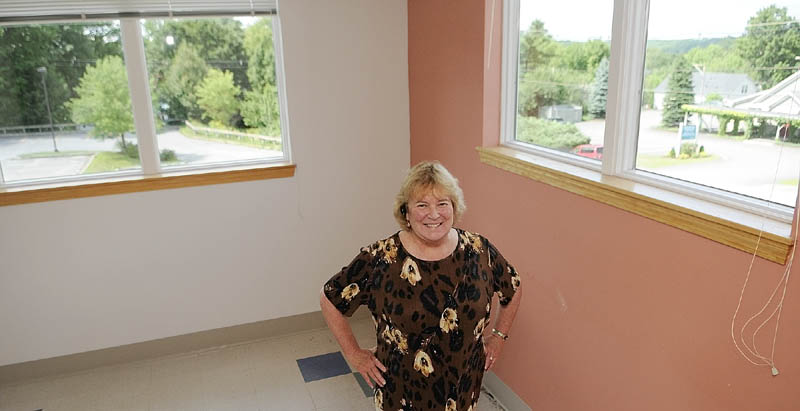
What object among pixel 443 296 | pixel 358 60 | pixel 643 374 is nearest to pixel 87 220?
pixel 358 60

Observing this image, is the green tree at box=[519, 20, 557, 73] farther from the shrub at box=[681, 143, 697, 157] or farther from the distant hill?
the shrub at box=[681, 143, 697, 157]

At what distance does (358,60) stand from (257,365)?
1.85m

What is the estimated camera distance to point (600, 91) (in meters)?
2.18

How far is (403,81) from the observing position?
355 cm

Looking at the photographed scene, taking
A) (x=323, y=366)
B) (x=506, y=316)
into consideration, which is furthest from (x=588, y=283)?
(x=323, y=366)

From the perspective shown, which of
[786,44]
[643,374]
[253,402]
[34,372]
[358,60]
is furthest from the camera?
[358,60]

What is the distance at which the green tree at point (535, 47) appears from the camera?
2.45 metres

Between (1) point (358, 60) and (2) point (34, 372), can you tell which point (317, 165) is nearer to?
(1) point (358, 60)

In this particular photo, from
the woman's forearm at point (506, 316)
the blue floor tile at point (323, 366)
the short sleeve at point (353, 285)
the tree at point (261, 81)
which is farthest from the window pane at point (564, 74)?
the blue floor tile at point (323, 366)

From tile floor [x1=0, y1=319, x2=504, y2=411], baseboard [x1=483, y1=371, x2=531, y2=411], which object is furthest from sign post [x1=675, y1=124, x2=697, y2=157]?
tile floor [x1=0, y1=319, x2=504, y2=411]

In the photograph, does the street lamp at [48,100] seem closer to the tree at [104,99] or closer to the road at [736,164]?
the tree at [104,99]

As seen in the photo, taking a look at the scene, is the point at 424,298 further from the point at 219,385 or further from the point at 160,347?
the point at 160,347

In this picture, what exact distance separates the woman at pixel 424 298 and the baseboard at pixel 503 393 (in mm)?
946

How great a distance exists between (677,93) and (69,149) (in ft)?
9.67
